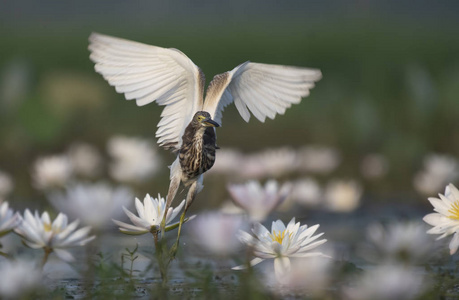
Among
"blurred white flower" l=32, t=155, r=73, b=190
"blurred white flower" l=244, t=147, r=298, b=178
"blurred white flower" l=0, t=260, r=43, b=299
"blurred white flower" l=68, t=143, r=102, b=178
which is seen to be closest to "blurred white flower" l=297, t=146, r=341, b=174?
"blurred white flower" l=244, t=147, r=298, b=178

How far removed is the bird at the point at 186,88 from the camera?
288 cm

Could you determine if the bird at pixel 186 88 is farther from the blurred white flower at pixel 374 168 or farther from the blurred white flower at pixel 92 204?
the blurred white flower at pixel 374 168

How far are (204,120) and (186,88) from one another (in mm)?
273

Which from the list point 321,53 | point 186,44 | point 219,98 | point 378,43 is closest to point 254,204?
point 219,98

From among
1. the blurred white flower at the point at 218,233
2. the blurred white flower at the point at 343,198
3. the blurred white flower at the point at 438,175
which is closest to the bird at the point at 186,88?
the blurred white flower at the point at 218,233

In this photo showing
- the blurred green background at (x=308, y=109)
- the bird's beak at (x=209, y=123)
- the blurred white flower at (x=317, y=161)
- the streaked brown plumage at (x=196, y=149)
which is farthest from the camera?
the blurred green background at (x=308, y=109)

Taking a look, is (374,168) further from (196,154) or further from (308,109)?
(308,109)

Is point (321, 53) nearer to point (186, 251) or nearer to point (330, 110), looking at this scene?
point (330, 110)

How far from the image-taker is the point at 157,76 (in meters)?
2.97

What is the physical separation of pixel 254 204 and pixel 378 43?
1227cm

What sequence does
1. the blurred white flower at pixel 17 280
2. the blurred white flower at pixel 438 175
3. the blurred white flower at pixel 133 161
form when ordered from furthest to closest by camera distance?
the blurred white flower at pixel 133 161
the blurred white flower at pixel 438 175
the blurred white flower at pixel 17 280

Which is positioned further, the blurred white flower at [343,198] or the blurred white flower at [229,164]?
the blurred white flower at [229,164]

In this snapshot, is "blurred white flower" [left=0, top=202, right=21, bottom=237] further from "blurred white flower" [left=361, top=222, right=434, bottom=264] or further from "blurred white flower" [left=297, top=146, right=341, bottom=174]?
"blurred white flower" [left=297, top=146, right=341, bottom=174]

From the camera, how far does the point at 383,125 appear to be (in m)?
7.75
